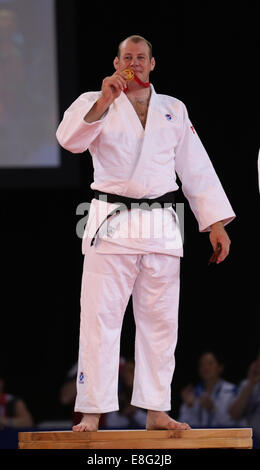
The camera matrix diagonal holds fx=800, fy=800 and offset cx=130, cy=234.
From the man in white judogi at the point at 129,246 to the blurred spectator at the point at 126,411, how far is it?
2692 mm

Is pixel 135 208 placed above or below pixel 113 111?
below

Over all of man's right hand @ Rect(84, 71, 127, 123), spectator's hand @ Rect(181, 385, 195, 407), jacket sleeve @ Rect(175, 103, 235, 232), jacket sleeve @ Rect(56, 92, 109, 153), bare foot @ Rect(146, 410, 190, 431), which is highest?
man's right hand @ Rect(84, 71, 127, 123)

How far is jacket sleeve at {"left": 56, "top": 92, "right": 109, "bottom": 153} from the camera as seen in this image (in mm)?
3285

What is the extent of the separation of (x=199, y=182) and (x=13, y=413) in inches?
127

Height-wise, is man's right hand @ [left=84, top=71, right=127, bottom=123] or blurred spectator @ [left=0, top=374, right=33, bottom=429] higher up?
man's right hand @ [left=84, top=71, right=127, bottom=123]

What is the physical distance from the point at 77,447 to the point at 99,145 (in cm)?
125

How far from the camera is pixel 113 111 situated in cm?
341

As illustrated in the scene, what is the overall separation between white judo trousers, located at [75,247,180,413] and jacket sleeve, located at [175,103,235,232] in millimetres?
270

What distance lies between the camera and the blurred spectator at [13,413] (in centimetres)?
602

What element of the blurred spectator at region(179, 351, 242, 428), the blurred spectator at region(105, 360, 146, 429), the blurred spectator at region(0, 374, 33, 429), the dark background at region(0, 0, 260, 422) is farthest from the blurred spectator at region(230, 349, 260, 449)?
the blurred spectator at region(0, 374, 33, 429)

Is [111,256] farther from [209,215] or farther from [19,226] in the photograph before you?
[19,226]

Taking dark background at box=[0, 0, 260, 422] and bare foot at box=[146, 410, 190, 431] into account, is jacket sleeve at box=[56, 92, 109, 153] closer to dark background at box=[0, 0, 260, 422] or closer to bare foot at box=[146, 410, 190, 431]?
bare foot at box=[146, 410, 190, 431]

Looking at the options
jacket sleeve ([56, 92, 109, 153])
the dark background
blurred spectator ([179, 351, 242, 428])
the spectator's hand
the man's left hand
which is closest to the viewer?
jacket sleeve ([56, 92, 109, 153])

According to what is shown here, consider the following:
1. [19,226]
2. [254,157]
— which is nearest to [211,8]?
[254,157]
